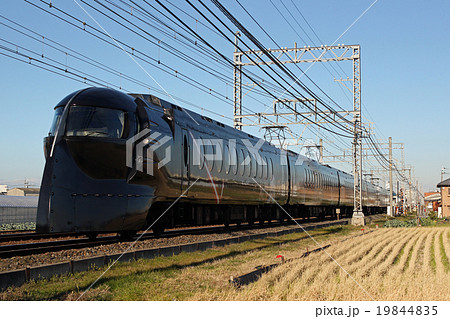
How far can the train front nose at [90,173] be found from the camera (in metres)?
11.9

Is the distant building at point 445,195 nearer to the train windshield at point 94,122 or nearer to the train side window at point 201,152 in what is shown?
the train side window at point 201,152

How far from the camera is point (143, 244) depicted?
13500 millimetres

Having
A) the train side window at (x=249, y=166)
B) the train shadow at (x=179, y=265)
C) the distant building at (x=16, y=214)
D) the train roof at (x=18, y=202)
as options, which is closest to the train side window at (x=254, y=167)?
the train side window at (x=249, y=166)

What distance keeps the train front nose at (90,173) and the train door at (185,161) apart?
2437 millimetres

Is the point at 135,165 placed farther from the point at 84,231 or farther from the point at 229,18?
the point at 229,18

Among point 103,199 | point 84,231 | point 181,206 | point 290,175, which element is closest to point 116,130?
point 103,199

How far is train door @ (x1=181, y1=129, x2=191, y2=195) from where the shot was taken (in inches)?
615

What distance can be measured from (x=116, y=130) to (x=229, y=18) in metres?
4.01

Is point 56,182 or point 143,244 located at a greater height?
point 56,182

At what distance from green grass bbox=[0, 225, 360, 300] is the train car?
176 cm

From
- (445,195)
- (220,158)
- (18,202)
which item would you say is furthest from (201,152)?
(445,195)

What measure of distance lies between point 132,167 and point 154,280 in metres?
4.13

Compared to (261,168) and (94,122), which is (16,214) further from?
(94,122)

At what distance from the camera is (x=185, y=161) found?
52.1 feet
